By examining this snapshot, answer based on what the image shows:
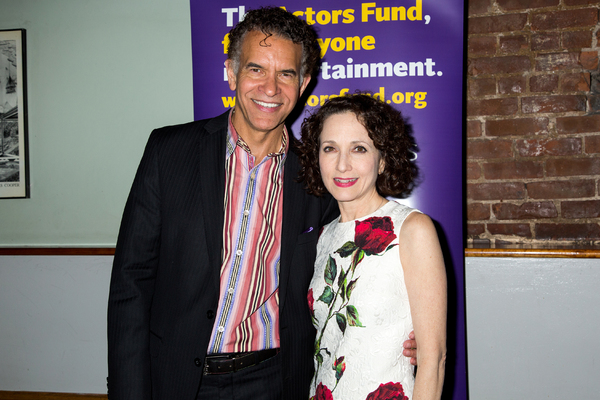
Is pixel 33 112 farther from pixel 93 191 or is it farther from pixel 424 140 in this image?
pixel 424 140

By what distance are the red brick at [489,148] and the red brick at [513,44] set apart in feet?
1.69

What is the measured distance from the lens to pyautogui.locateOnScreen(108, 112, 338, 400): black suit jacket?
4.20 feet

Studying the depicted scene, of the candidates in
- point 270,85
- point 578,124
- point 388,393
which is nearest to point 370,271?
point 388,393

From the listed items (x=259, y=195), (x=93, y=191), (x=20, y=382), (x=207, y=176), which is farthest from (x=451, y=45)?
(x=20, y=382)

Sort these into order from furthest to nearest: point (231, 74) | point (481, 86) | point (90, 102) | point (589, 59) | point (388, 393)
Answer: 1. point (90, 102)
2. point (481, 86)
3. point (589, 59)
4. point (231, 74)
5. point (388, 393)

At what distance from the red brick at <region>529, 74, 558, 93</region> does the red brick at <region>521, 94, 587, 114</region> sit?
0.04m

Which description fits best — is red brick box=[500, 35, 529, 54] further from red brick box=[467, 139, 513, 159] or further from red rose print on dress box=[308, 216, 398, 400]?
red rose print on dress box=[308, 216, 398, 400]

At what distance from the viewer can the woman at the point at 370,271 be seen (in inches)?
44.5

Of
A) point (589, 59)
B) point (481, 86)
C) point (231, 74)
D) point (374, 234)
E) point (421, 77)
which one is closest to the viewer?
point (374, 234)

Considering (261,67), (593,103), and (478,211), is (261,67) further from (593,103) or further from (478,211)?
(593,103)

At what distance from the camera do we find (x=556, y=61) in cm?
210

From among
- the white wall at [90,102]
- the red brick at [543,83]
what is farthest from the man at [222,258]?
the red brick at [543,83]

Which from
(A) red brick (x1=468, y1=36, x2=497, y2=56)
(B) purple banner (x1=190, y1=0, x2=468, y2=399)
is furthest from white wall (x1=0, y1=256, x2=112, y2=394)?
(A) red brick (x1=468, y1=36, x2=497, y2=56)

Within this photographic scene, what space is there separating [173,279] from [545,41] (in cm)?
231
